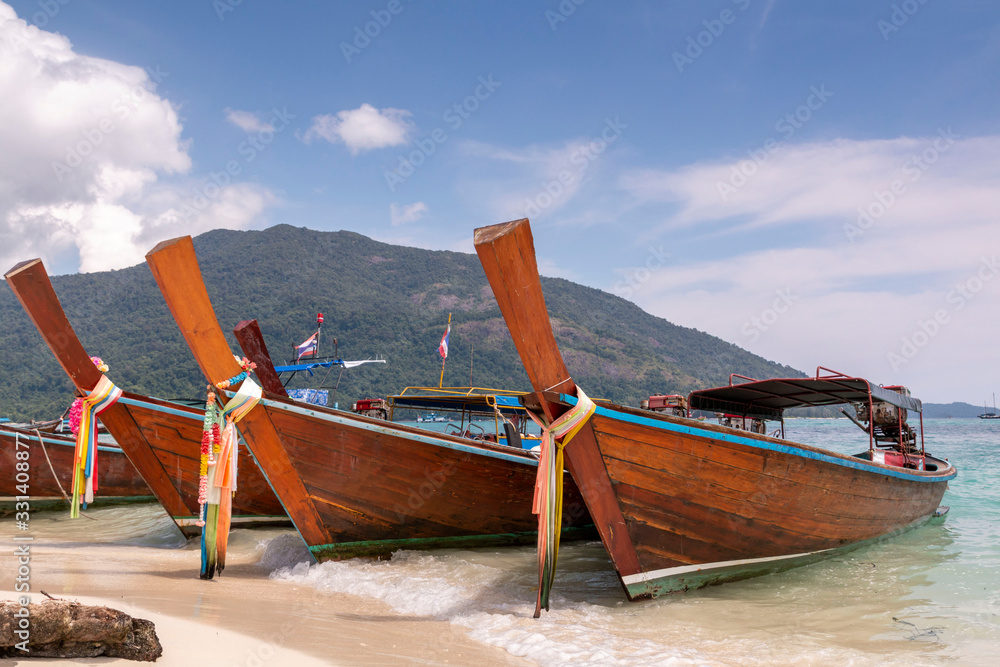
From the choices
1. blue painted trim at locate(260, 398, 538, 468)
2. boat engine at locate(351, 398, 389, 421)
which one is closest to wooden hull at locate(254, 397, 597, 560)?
blue painted trim at locate(260, 398, 538, 468)

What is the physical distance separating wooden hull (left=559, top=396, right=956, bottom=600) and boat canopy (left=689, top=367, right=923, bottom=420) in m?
1.74

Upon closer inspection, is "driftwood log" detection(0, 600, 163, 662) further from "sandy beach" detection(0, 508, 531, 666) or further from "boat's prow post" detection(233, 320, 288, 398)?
"boat's prow post" detection(233, 320, 288, 398)

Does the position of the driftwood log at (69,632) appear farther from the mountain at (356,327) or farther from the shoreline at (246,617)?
the mountain at (356,327)

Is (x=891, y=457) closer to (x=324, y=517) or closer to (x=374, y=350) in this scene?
(x=324, y=517)

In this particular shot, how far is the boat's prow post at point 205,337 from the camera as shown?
521 cm

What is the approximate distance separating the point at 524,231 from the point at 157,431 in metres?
6.08

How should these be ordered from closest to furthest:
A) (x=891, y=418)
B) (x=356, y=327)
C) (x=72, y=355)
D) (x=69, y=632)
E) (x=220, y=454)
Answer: (x=69, y=632) < (x=220, y=454) < (x=72, y=355) < (x=891, y=418) < (x=356, y=327)

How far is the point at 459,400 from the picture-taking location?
397 inches

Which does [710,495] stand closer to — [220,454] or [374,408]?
[220,454]

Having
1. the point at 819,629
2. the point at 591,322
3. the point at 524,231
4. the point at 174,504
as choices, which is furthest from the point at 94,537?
the point at 591,322

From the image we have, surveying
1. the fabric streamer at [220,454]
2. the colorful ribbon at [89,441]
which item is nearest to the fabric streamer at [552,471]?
the fabric streamer at [220,454]

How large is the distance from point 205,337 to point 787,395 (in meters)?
7.71

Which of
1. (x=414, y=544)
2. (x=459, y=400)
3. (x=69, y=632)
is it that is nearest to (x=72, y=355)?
(x=69, y=632)

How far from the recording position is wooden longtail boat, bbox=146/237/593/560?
5.45 m
